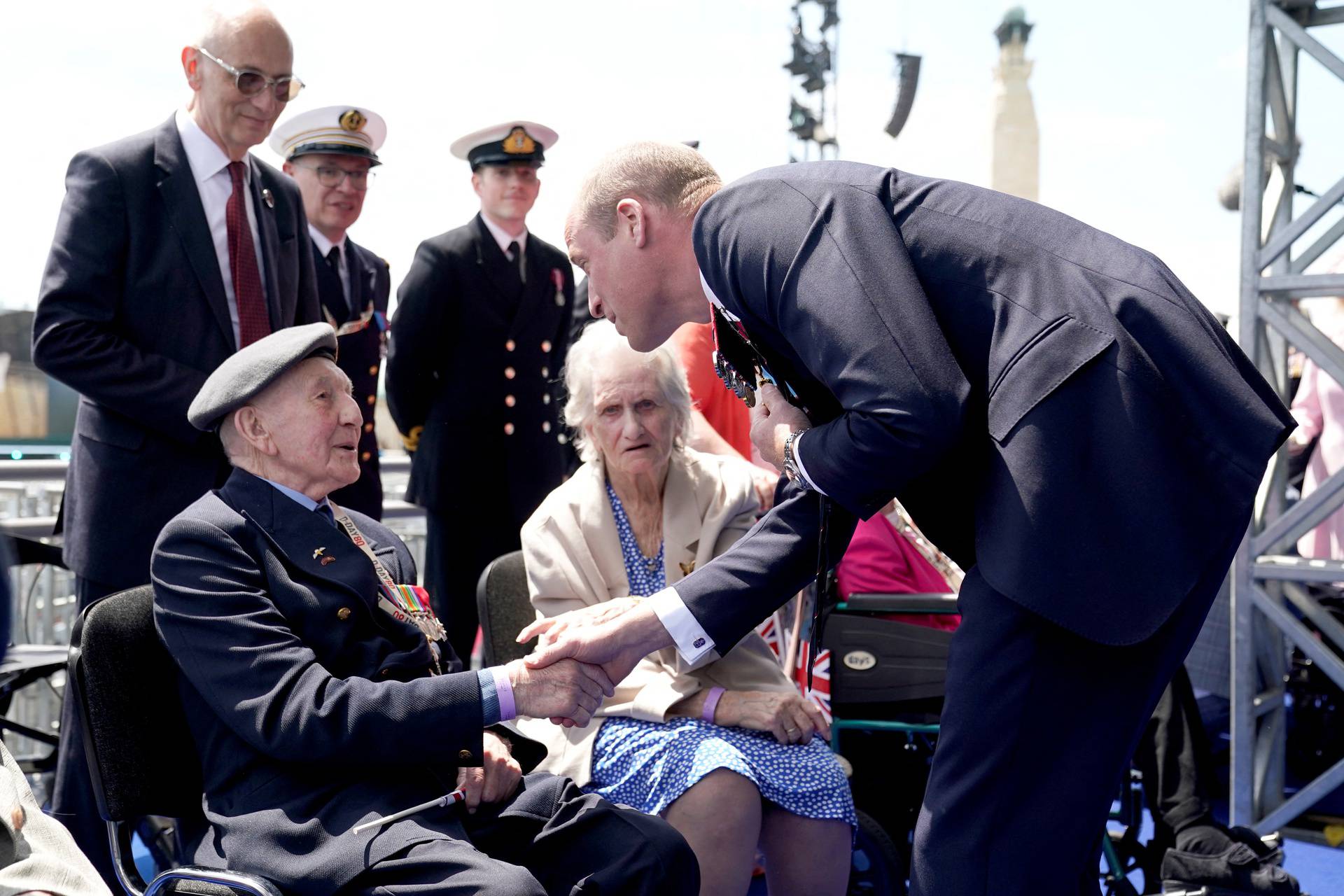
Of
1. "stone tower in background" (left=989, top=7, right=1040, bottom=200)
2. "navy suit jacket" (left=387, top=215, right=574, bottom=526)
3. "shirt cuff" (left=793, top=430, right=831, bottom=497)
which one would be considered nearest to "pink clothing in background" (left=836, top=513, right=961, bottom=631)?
"navy suit jacket" (left=387, top=215, right=574, bottom=526)

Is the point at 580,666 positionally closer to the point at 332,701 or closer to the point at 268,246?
the point at 332,701

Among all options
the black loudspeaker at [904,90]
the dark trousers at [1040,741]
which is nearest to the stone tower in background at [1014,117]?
the black loudspeaker at [904,90]

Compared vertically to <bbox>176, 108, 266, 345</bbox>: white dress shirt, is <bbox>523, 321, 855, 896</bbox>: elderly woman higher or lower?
lower

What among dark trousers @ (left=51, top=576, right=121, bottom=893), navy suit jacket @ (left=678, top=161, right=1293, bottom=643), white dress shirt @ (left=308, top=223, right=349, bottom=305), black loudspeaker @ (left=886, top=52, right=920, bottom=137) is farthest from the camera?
black loudspeaker @ (left=886, top=52, right=920, bottom=137)

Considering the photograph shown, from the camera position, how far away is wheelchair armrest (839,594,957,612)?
10.7ft

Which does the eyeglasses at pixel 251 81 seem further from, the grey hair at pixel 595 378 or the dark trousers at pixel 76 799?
the dark trousers at pixel 76 799

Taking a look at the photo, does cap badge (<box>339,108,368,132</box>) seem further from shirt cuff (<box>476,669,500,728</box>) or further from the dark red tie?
shirt cuff (<box>476,669,500,728</box>)

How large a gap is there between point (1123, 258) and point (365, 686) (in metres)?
1.31

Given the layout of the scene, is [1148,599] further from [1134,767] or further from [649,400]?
[1134,767]

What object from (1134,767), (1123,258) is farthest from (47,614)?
(1123,258)

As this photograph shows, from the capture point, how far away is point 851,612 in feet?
11.0

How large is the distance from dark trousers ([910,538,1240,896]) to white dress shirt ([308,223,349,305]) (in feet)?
10.7

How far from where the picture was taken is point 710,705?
2.79 m

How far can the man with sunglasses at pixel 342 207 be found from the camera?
430 centimetres
